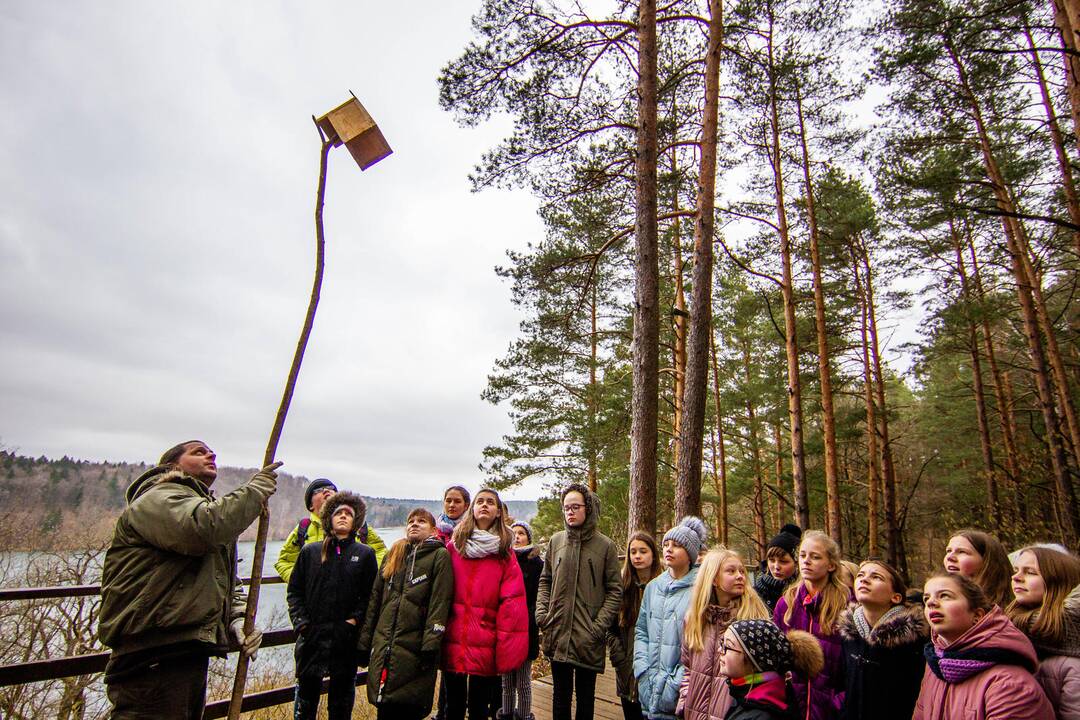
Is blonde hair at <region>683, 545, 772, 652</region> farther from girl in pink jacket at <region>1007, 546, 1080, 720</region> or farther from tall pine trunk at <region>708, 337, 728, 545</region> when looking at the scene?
tall pine trunk at <region>708, 337, 728, 545</region>

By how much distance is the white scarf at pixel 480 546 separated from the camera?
3299 millimetres

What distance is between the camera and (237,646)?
277 centimetres

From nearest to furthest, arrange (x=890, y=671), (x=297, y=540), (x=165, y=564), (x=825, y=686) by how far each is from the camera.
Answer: (x=165, y=564), (x=890, y=671), (x=825, y=686), (x=297, y=540)

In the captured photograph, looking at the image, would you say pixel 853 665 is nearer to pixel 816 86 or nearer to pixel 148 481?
pixel 148 481

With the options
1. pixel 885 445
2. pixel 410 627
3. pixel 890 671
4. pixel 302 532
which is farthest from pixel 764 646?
pixel 885 445

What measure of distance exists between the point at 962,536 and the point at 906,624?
1.93 feet

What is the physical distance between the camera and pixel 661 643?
117 inches

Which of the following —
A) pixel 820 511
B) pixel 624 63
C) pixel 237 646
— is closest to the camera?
pixel 237 646

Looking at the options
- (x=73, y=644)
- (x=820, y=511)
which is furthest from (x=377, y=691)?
(x=820, y=511)

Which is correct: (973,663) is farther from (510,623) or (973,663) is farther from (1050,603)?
(510,623)

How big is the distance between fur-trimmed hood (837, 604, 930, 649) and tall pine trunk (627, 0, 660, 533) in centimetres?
250

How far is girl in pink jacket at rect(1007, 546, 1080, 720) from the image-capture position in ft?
6.28

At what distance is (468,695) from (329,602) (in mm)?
1034

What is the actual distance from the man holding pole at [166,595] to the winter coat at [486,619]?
1.34m
